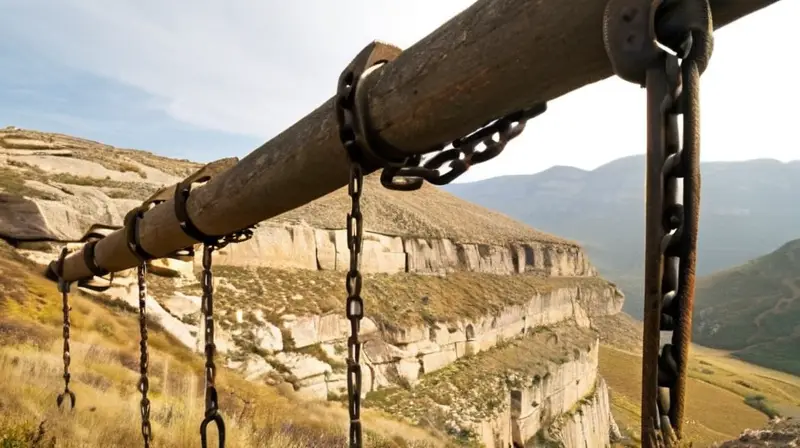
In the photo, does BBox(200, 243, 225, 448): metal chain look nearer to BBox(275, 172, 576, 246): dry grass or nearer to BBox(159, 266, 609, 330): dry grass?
BBox(159, 266, 609, 330): dry grass

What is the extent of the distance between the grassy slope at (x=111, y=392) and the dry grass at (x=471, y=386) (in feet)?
7.24

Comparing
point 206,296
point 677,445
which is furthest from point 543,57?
point 206,296

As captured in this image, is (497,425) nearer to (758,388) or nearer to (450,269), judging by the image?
(450,269)

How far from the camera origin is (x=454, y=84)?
162 centimetres

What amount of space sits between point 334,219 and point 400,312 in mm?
6929

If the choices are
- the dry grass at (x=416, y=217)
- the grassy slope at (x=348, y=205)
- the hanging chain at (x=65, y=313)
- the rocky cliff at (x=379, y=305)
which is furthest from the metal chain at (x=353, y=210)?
the dry grass at (x=416, y=217)

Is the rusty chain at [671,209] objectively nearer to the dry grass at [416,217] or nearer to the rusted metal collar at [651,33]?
the rusted metal collar at [651,33]

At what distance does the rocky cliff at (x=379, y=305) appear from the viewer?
51.7 feet

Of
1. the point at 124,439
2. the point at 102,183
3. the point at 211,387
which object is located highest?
the point at 102,183

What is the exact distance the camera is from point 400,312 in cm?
2216

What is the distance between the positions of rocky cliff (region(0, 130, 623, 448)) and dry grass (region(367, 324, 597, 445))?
80mm

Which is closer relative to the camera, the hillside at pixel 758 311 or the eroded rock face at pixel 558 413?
the eroded rock face at pixel 558 413

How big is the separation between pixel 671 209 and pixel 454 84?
2.72ft

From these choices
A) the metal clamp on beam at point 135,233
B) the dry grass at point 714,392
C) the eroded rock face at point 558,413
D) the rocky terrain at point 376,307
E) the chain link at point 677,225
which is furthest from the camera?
the dry grass at point 714,392
